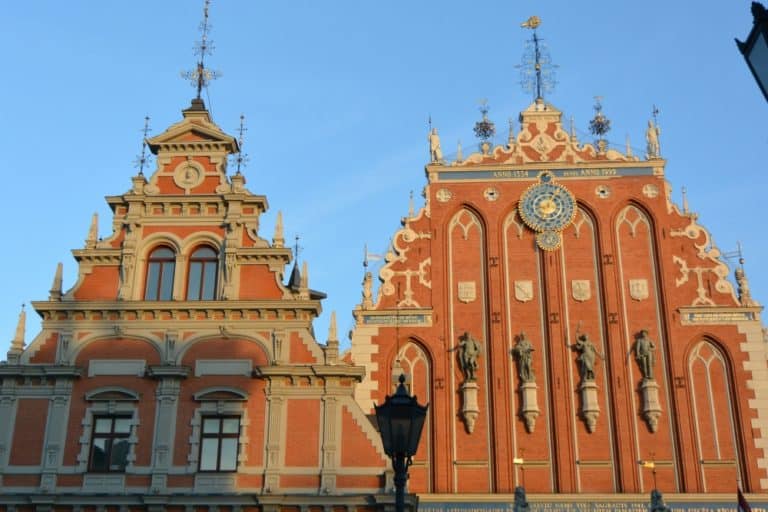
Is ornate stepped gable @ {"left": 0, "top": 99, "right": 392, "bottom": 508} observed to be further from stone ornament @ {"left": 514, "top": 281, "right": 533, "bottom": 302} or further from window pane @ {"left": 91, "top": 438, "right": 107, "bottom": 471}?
stone ornament @ {"left": 514, "top": 281, "right": 533, "bottom": 302}

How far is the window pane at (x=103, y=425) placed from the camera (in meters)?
22.3

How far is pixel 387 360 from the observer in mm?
25766

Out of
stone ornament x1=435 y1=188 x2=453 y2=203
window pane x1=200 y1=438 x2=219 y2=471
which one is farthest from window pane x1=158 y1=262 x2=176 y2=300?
stone ornament x1=435 y1=188 x2=453 y2=203

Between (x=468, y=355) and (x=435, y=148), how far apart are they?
6483 millimetres

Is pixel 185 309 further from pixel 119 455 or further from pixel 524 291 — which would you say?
pixel 524 291

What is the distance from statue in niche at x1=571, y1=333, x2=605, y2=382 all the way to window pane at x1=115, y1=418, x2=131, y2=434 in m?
11.4

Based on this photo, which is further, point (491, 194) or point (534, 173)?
point (534, 173)

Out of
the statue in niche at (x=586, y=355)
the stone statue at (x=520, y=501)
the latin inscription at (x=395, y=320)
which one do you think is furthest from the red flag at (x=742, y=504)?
the latin inscription at (x=395, y=320)

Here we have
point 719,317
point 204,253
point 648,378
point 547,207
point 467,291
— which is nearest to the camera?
point 204,253

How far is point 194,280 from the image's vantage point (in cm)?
2383

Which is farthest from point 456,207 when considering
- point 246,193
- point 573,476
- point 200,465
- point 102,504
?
point 102,504

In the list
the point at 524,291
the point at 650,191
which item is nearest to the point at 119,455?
the point at 524,291

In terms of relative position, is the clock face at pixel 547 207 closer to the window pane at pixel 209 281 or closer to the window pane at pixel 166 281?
the window pane at pixel 209 281

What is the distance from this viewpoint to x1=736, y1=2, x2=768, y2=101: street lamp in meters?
5.96
